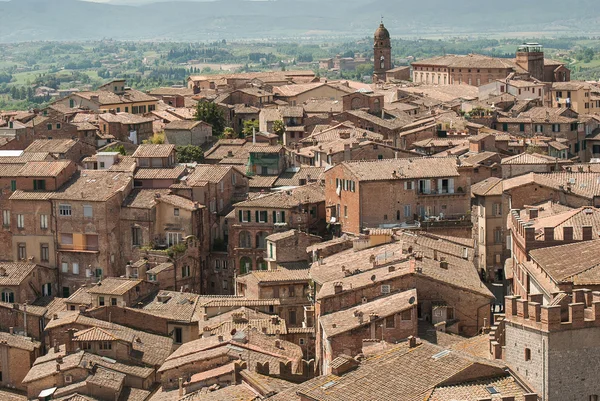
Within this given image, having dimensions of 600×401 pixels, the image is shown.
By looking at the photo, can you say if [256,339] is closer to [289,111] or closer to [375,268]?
[375,268]

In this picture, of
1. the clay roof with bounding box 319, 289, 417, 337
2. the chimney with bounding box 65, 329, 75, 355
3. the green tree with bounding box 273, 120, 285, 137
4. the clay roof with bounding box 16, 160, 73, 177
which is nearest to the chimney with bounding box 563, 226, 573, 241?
the clay roof with bounding box 319, 289, 417, 337

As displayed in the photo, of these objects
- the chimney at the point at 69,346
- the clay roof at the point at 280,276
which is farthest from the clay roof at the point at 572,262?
the chimney at the point at 69,346

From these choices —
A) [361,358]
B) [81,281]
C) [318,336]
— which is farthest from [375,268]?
[81,281]

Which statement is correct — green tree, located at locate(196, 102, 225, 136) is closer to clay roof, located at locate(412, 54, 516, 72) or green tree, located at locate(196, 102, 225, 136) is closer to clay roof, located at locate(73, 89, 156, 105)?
clay roof, located at locate(73, 89, 156, 105)

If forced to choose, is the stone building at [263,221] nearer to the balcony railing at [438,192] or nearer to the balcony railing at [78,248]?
the balcony railing at [438,192]

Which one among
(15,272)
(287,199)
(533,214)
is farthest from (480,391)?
(15,272)

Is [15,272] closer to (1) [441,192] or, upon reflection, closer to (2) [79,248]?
(2) [79,248]

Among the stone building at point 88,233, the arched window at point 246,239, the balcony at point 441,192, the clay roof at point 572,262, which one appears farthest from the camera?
the stone building at point 88,233
